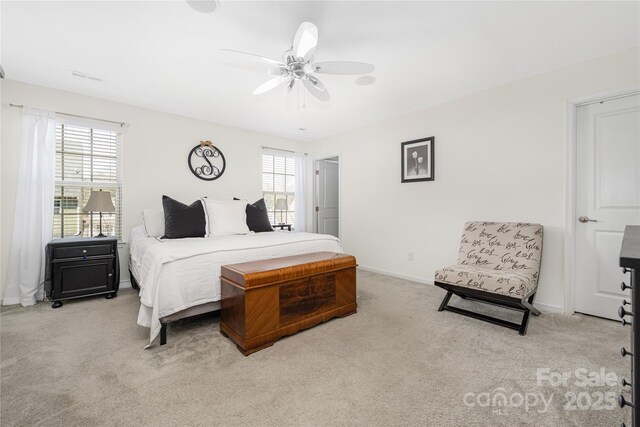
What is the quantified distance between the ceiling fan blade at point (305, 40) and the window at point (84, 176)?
117 inches

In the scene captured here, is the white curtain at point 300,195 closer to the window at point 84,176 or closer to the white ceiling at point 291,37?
the white ceiling at point 291,37

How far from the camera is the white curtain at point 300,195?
5523mm

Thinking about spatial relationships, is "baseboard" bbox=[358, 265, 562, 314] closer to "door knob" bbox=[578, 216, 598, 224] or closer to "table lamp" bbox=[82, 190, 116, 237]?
"door knob" bbox=[578, 216, 598, 224]

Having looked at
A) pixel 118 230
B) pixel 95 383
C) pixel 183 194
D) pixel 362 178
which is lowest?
pixel 95 383

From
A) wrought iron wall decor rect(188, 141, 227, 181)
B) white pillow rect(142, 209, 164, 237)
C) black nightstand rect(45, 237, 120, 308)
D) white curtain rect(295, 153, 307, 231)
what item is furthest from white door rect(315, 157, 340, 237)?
black nightstand rect(45, 237, 120, 308)

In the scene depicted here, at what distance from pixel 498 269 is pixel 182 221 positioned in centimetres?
339

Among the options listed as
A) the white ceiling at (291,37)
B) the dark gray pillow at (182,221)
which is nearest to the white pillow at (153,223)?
the dark gray pillow at (182,221)

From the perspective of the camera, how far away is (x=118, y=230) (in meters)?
3.72

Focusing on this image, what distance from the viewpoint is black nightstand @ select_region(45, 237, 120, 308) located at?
116 inches

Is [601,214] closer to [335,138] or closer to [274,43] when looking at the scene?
[274,43]

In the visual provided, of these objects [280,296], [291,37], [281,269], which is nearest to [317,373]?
[280,296]

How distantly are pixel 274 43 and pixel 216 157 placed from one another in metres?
2.57

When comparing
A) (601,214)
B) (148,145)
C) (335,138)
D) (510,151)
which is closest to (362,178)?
(335,138)

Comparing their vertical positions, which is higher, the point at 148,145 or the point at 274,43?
the point at 274,43
